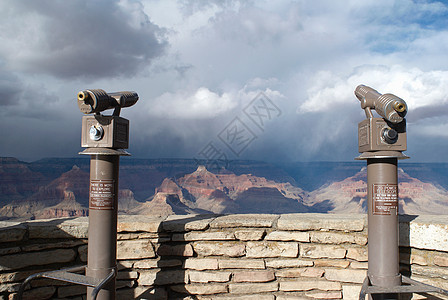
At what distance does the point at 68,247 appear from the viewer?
11.1 ft

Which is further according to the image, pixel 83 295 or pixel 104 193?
pixel 83 295

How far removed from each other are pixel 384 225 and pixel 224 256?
1472 mm

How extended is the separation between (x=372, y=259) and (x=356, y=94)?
146 centimetres

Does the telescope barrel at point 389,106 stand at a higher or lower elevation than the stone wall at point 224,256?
higher

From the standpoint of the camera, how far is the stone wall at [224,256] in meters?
3.37

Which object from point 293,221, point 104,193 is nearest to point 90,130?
point 104,193

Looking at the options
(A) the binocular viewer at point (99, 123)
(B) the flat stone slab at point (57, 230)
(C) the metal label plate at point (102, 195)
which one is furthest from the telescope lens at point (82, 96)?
(B) the flat stone slab at point (57, 230)

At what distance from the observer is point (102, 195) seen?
296cm

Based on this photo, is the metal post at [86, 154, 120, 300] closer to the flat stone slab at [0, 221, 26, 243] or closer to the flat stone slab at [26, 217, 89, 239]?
the flat stone slab at [26, 217, 89, 239]

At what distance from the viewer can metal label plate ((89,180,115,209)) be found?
9.72 ft

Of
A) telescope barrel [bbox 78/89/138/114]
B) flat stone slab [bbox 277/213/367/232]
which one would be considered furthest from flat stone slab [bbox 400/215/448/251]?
telescope barrel [bbox 78/89/138/114]

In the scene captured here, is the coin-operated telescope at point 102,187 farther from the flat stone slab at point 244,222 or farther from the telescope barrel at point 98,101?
the flat stone slab at point 244,222

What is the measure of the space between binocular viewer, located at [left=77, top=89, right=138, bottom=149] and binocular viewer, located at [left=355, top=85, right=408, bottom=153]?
206 centimetres

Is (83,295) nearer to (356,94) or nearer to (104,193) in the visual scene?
(104,193)
